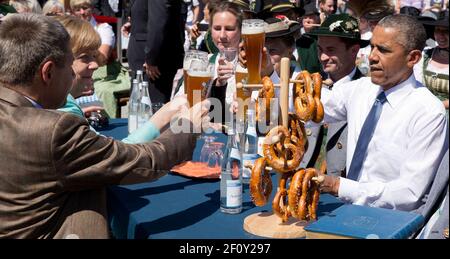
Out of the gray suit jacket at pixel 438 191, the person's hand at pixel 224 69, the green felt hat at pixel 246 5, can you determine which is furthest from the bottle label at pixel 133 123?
the green felt hat at pixel 246 5

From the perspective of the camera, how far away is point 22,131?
6.60 feet

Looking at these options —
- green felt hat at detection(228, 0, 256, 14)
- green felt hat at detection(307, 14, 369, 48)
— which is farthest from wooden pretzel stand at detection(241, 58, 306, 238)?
green felt hat at detection(228, 0, 256, 14)

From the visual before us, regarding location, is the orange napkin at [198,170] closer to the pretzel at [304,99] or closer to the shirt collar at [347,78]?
the pretzel at [304,99]

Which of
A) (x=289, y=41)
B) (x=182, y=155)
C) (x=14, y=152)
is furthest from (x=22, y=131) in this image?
(x=289, y=41)

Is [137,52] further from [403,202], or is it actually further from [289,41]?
[403,202]

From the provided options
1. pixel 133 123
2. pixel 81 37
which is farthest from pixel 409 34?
pixel 133 123

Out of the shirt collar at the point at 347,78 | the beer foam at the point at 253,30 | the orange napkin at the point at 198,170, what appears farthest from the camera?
the shirt collar at the point at 347,78

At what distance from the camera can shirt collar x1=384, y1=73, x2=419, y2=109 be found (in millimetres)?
3039

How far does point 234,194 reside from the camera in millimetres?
2381

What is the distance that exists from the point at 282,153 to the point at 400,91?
3.62 feet

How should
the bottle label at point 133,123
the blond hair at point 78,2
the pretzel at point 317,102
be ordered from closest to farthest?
the pretzel at point 317,102, the bottle label at point 133,123, the blond hair at point 78,2

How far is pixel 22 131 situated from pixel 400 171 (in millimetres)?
1785

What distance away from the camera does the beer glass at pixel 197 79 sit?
8.23ft

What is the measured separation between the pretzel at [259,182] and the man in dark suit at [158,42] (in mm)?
3665
